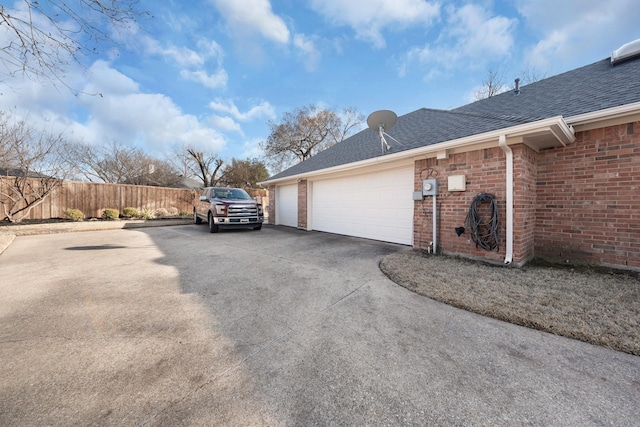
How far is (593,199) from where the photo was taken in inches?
163

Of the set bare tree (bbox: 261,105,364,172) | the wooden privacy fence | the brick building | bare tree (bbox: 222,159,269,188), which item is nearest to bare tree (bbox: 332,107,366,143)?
bare tree (bbox: 261,105,364,172)

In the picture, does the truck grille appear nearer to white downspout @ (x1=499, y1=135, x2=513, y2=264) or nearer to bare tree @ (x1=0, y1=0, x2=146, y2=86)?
bare tree @ (x1=0, y1=0, x2=146, y2=86)

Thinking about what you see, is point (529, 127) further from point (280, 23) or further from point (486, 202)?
point (280, 23)

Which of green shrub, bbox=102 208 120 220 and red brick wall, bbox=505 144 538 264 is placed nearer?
red brick wall, bbox=505 144 538 264

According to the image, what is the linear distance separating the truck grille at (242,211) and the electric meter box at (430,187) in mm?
5996

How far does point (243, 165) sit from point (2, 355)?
902 inches

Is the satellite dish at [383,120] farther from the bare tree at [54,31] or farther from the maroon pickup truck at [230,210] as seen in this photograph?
the bare tree at [54,31]

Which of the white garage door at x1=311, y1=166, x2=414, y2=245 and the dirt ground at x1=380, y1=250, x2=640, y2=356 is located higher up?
the white garage door at x1=311, y1=166, x2=414, y2=245

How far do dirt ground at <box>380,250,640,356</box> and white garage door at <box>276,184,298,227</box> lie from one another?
20.7 ft

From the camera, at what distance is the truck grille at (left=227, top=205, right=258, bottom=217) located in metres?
8.46

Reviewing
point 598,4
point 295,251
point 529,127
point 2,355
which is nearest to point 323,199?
point 295,251

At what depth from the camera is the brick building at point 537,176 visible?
3.89 metres

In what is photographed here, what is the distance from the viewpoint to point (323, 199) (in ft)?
28.9

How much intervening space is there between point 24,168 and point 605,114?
55.1 ft
